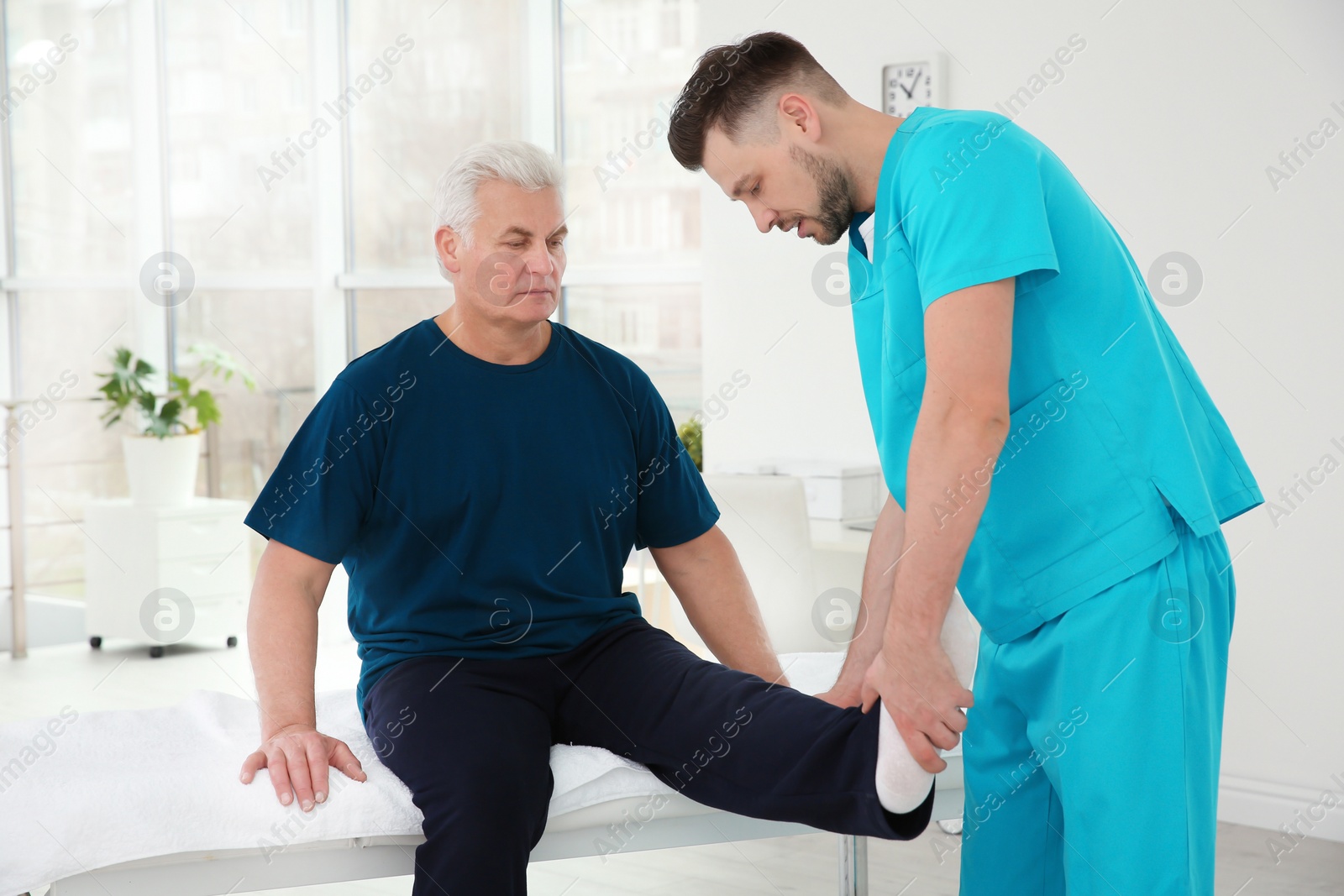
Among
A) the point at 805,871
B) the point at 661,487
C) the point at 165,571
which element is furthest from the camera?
the point at 165,571

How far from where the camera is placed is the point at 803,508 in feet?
8.91

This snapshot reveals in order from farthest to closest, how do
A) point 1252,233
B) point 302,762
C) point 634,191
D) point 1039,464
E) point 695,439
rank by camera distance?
point 634,191, point 695,439, point 1252,233, point 302,762, point 1039,464

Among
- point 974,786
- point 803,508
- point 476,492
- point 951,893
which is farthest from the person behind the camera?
point 803,508

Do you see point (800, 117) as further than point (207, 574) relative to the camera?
No

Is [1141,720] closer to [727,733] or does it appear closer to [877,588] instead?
[877,588]

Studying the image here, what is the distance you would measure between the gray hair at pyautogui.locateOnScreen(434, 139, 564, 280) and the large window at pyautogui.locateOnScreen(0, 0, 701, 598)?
3.09m

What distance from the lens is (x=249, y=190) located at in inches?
198

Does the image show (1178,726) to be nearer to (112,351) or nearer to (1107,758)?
(1107,758)

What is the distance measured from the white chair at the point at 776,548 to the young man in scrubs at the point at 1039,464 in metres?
1.43

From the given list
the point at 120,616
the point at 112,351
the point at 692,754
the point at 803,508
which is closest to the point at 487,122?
the point at 112,351

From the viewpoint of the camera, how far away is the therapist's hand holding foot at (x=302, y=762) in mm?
1313

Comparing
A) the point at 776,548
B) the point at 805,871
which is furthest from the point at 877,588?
the point at 776,548

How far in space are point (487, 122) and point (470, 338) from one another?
3.50 m

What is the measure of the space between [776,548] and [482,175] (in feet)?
4.43
